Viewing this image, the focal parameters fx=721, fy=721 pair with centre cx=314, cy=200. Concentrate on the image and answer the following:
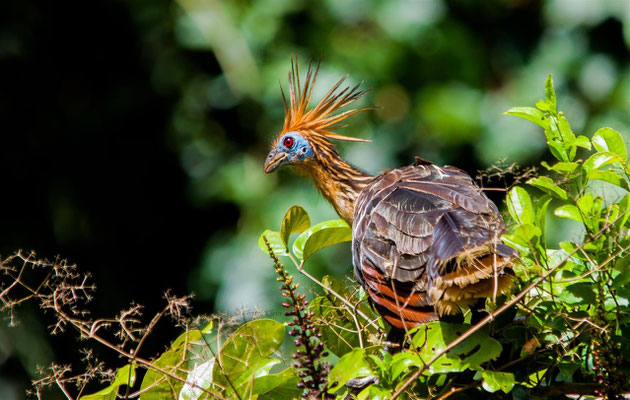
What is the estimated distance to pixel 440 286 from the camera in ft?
3.58

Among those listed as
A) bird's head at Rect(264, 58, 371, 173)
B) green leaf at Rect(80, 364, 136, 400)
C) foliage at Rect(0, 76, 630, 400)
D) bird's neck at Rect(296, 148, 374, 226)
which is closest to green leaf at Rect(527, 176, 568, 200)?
foliage at Rect(0, 76, 630, 400)

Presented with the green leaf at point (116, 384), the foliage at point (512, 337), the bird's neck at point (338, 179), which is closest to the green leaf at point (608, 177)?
the foliage at point (512, 337)

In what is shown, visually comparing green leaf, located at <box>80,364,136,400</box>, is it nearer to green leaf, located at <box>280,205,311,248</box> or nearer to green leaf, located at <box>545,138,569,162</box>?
green leaf, located at <box>280,205,311,248</box>

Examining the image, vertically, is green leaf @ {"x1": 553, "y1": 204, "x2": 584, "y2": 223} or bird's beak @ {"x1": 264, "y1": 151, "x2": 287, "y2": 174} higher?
bird's beak @ {"x1": 264, "y1": 151, "x2": 287, "y2": 174}

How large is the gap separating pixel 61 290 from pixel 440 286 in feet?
1.80

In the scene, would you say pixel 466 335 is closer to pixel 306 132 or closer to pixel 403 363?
pixel 403 363

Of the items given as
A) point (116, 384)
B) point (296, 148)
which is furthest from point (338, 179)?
point (116, 384)

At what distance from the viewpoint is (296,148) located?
7.29ft

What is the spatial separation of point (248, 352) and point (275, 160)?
4.25ft

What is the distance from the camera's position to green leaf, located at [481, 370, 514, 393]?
2.75ft

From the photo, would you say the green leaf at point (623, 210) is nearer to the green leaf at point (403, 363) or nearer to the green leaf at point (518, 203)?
the green leaf at point (518, 203)

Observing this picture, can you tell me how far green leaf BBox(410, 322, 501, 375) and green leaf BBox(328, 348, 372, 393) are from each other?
0.23 feet

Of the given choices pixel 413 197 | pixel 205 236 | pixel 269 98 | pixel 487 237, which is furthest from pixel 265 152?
pixel 487 237

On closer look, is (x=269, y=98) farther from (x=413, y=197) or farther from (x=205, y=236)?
(x=413, y=197)
